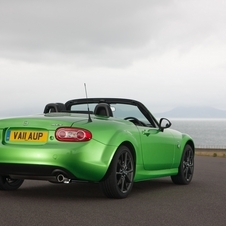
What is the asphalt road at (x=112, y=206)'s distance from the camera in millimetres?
6352

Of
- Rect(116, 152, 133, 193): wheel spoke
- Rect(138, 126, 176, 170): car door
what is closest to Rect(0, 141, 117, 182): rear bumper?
Rect(116, 152, 133, 193): wheel spoke

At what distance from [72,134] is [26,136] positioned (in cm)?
64

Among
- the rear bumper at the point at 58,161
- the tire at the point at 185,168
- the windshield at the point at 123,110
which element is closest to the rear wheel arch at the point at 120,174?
the rear bumper at the point at 58,161

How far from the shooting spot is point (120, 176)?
328 inches

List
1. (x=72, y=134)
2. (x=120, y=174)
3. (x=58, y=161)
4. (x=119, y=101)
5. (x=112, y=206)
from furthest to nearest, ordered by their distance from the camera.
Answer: (x=119, y=101), (x=120, y=174), (x=72, y=134), (x=58, y=161), (x=112, y=206)

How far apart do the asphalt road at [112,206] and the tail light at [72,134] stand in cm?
84

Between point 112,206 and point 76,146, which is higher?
point 76,146

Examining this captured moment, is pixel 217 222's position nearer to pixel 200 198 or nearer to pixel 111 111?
pixel 200 198

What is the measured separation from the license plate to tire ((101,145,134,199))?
101 centimetres

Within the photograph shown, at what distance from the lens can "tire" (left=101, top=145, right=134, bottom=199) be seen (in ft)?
26.5

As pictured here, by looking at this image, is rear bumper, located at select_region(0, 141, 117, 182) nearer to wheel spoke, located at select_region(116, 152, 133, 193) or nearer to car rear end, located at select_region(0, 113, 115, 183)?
car rear end, located at select_region(0, 113, 115, 183)

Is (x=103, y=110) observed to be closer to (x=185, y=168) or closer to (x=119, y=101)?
(x=119, y=101)

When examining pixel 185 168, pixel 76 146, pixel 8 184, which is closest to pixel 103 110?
pixel 76 146

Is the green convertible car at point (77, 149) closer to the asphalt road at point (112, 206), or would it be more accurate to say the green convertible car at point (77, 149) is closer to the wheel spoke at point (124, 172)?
the wheel spoke at point (124, 172)
